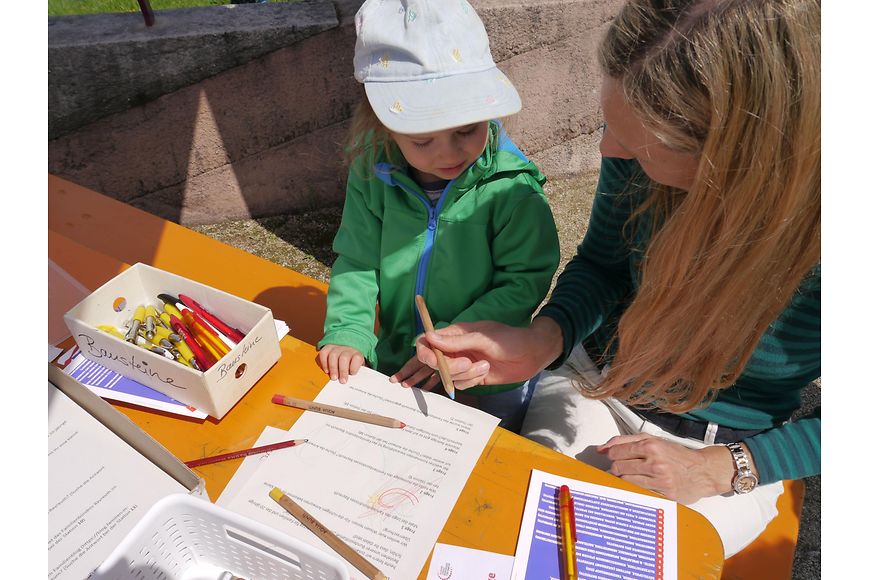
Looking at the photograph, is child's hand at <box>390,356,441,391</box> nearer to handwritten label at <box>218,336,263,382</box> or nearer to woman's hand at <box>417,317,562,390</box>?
woman's hand at <box>417,317,562,390</box>

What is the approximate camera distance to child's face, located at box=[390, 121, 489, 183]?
117 cm

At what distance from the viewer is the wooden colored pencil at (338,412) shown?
3.24 feet

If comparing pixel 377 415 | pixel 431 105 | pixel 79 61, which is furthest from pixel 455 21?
pixel 79 61

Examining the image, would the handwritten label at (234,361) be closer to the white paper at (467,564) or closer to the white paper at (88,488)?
the white paper at (88,488)

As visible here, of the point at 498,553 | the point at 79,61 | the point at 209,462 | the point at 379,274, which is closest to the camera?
the point at 498,553

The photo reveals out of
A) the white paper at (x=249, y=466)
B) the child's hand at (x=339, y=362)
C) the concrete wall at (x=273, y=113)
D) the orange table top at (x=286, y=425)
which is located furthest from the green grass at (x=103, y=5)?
the white paper at (x=249, y=466)

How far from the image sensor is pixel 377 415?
100cm

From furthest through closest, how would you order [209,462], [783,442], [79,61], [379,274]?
1. [79,61]
2. [379,274]
3. [783,442]
4. [209,462]

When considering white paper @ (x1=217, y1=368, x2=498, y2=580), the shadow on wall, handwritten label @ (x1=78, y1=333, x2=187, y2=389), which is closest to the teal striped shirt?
white paper @ (x1=217, y1=368, x2=498, y2=580)

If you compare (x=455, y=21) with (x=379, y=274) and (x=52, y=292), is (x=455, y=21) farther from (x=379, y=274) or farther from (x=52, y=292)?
(x=52, y=292)

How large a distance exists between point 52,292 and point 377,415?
797 mm

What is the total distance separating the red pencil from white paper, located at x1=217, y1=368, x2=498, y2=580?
0.05 feet

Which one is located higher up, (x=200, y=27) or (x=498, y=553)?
(x=200, y=27)

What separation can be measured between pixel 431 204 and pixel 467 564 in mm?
766
